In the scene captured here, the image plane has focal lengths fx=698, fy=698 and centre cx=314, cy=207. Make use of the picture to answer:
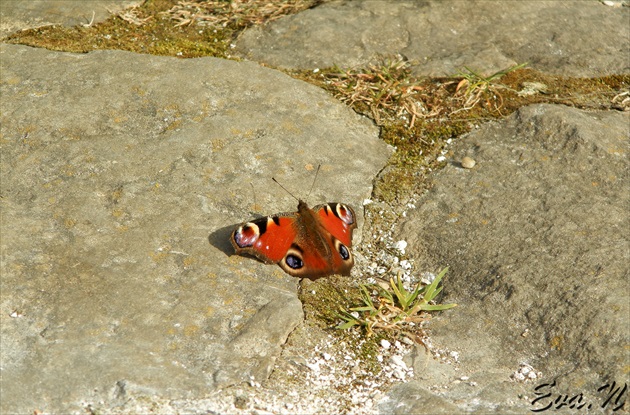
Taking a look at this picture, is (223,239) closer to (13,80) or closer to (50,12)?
(13,80)

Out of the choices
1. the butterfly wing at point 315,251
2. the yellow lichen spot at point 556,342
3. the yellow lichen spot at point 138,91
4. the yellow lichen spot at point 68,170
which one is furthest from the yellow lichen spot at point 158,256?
the yellow lichen spot at point 556,342

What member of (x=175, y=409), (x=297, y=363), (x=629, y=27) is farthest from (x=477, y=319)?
(x=629, y=27)

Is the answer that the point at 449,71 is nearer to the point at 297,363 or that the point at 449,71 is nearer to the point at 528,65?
the point at 528,65

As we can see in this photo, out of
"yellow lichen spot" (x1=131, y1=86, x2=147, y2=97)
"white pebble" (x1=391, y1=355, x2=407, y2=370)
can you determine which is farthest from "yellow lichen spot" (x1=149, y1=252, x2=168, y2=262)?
"yellow lichen spot" (x1=131, y1=86, x2=147, y2=97)

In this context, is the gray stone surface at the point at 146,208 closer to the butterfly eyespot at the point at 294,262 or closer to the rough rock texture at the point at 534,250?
the butterfly eyespot at the point at 294,262

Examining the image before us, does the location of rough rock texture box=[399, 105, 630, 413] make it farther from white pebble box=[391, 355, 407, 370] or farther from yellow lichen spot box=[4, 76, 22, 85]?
yellow lichen spot box=[4, 76, 22, 85]

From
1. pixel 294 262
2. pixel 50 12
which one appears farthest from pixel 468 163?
pixel 50 12
